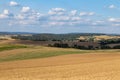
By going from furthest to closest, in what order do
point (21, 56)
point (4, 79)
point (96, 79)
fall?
point (21, 56) < point (4, 79) < point (96, 79)

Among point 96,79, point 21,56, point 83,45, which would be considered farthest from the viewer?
point 83,45

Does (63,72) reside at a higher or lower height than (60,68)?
higher

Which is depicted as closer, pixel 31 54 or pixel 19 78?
pixel 19 78

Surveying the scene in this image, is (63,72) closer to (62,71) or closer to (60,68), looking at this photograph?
(62,71)

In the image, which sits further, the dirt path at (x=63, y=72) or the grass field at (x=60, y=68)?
the grass field at (x=60, y=68)

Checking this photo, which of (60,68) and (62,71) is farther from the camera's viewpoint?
(60,68)

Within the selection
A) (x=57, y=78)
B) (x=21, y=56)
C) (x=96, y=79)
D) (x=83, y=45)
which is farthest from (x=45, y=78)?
(x=83, y=45)

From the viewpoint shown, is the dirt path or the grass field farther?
the grass field

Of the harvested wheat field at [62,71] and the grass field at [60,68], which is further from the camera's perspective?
the grass field at [60,68]

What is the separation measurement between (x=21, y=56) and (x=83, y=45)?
40724mm

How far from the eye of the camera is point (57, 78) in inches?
960

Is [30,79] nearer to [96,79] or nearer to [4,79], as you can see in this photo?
[4,79]

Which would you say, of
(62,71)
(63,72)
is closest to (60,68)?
(62,71)

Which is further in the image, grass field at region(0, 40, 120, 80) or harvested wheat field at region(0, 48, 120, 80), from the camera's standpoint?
grass field at region(0, 40, 120, 80)
